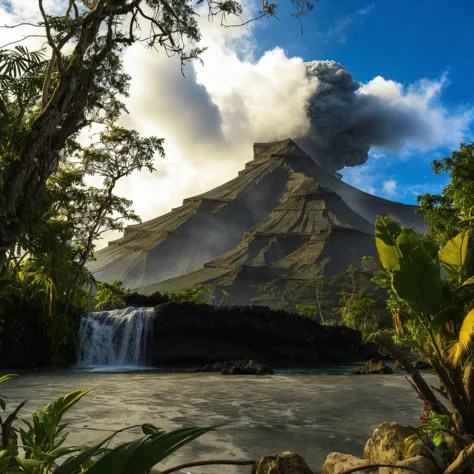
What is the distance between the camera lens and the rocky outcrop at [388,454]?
12.9 feet

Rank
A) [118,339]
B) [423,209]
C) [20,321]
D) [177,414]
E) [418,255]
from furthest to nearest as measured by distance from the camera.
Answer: [118,339] < [20,321] < [423,209] < [177,414] < [418,255]

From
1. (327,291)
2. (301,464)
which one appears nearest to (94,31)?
(301,464)

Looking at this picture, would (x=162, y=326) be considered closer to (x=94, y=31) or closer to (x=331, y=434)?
(x=331, y=434)

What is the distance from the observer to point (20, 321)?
21641 millimetres

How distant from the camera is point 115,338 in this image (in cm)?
2600

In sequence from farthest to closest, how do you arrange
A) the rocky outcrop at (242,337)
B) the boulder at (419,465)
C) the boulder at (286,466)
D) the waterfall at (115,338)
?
1. the rocky outcrop at (242,337)
2. the waterfall at (115,338)
3. the boulder at (286,466)
4. the boulder at (419,465)

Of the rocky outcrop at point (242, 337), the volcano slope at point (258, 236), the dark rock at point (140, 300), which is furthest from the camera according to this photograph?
the volcano slope at point (258, 236)

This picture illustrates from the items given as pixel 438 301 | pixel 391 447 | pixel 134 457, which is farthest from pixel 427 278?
pixel 134 457

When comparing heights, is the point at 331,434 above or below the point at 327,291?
below

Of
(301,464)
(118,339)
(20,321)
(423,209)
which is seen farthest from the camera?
(118,339)

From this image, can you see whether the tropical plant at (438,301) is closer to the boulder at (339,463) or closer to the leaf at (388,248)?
the leaf at (388,248)

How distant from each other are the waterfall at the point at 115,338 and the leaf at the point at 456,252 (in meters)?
21.7

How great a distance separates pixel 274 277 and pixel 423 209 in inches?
3497

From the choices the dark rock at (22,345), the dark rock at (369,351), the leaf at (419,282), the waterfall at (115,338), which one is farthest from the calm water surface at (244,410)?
the dark rock at (369,351)
